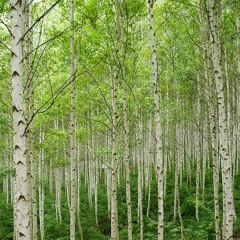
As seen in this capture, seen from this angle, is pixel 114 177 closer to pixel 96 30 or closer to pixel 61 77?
pixel 96 30

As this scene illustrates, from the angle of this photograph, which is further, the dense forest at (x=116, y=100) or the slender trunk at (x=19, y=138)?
the dense forest at (x=116, y=100)

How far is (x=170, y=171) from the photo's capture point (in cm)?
2322

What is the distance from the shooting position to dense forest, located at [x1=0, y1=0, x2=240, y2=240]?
4875 mm

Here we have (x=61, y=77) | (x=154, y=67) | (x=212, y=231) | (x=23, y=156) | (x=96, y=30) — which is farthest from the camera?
(x=61, y=77)

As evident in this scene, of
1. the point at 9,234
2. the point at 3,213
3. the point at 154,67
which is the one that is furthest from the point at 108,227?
the point at 154,67

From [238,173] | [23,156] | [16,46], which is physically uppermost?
[16,46]

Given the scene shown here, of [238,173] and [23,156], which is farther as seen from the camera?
[238,173]

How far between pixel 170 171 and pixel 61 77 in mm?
12462

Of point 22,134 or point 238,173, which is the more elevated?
point 22,134

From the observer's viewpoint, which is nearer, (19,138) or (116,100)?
(19,138)

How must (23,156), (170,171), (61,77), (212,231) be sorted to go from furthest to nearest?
(170,171) < (61,77) < (212,231) < (23,156)

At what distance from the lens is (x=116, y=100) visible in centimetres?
690

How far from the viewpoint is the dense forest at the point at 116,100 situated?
488 cm

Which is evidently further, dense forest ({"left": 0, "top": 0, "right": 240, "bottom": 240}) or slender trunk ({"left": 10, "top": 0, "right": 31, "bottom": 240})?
dense forest ({"left": 0, "top": 0, "right": 240, "bottom": 240})
